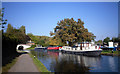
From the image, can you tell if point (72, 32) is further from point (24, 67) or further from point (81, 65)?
point (24, 67)

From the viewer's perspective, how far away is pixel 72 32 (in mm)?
67125

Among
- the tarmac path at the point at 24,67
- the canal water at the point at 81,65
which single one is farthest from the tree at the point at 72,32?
the tarmac path at the point at 24,67

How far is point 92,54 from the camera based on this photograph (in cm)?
4125

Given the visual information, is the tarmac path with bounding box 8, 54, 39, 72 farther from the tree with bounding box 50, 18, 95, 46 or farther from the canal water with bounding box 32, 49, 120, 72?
the tree with bounding box 50, 18, 95, 46

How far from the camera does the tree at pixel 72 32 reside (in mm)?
64512

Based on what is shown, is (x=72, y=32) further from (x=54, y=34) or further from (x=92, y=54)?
(x=92, y=54)

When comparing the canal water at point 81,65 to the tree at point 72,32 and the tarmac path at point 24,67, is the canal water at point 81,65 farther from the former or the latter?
the tree at point 72,32

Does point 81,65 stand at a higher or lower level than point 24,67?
lower

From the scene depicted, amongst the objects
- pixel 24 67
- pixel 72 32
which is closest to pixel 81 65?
pixel 24 67

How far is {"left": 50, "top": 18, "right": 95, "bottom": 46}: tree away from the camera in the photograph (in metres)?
64.5

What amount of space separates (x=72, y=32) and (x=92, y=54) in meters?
27.1

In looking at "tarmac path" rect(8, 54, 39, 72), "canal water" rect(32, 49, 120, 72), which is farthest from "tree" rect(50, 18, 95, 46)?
"tarmac path" rect(8, 54, 39, 72)

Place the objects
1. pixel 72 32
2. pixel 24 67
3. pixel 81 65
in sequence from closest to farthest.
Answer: pixel 24 67 < pixel 81 65 < pixel 72 32

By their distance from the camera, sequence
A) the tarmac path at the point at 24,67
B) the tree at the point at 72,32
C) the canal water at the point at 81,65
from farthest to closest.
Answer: the tree at the point at 72,32 < the canal water at the point at 81,65 < the tarmac path at the point at 24,67
